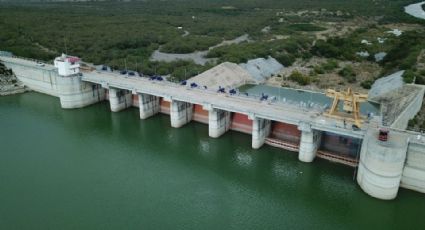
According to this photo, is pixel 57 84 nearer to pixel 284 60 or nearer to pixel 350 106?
pixel 350 106

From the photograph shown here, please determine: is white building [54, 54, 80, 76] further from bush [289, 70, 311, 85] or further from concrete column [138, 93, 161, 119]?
bush [289, 70, 311, 85]

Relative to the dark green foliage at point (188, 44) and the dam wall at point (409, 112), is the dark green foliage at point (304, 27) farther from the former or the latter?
the dam wall at point (409, 112)

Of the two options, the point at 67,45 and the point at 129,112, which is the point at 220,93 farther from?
the point at 67,45

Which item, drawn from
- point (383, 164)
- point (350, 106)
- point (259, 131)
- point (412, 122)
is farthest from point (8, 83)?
point (412, 122)

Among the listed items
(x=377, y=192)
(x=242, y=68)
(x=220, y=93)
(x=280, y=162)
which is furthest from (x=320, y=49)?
(x=377, y=192)

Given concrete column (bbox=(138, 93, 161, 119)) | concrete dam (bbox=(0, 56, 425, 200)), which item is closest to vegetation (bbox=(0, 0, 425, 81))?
concrete column (bbox=(138, 93, 161, 119))

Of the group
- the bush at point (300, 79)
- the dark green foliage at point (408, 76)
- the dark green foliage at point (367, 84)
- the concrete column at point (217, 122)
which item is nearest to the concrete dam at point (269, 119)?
the concrete column at point (217, 122)
